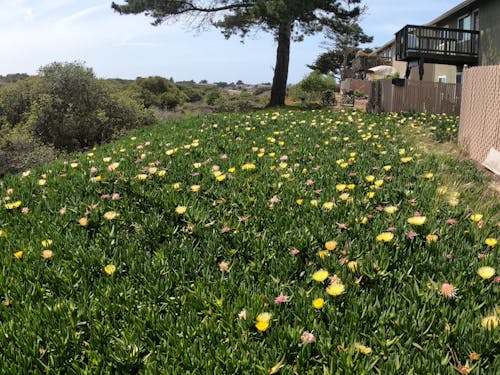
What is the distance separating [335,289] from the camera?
6.77 ft

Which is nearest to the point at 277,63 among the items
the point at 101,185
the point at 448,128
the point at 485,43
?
the point at 485,43

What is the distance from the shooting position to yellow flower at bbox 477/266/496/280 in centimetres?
216

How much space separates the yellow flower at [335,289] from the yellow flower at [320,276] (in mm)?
98

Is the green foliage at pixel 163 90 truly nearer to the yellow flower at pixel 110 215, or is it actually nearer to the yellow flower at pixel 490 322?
the yellow flower at pixel 110 215

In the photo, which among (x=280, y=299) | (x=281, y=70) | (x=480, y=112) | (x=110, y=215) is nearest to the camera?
(x=280, y=299)

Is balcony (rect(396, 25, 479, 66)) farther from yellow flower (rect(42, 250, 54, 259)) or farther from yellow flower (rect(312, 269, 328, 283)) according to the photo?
yellow flower (rect(42, 250, 54, 259))

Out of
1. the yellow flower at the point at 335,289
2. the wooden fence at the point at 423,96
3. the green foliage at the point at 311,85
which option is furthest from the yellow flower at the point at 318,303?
the green foliage at the point at 311,85

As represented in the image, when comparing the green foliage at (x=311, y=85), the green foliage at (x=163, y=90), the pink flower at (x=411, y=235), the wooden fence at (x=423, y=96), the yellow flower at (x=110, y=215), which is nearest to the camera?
the pink flower at (x=411, y=235)

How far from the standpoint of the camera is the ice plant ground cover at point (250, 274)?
1752 millimetres

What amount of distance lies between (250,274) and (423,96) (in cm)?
1309

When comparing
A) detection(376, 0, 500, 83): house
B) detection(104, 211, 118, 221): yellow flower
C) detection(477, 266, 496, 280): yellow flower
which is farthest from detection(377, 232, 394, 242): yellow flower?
detection(376, 0, 500, 83): house

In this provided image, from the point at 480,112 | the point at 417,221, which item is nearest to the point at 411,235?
the point at 417,221

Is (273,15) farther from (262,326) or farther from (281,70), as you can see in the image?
(262,326)

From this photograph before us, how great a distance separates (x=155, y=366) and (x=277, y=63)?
21.1 meters
